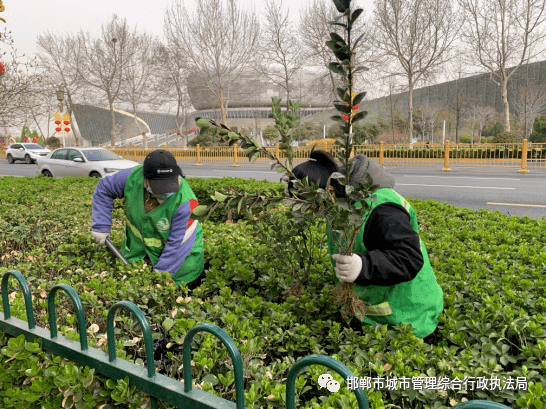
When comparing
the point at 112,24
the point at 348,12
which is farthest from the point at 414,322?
the point at 112,24

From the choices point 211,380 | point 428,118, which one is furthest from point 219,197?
point 428,118

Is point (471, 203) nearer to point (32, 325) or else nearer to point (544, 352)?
point (544, 352)

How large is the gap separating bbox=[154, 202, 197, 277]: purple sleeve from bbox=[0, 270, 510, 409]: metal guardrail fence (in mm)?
1002

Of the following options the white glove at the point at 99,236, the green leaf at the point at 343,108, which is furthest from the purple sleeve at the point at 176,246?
the green leaf at the point at 343,108

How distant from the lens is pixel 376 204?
1929 millimetres

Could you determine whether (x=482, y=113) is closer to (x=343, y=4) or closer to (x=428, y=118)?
(x=428, y=118)

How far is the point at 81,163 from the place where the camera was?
1317cm

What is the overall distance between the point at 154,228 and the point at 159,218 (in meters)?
0.09

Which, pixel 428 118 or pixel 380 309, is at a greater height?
pixel 428 118

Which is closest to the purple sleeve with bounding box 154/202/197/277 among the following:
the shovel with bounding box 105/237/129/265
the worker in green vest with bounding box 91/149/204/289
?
the worker in green vest with bounding box 91/149/204/289

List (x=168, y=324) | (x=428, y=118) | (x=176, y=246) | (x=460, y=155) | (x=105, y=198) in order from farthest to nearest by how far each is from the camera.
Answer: (x=428, y=118) < (x=460, y=155) < (x=105, y=198) < (x=176, y=246) < (x=168, y=324)

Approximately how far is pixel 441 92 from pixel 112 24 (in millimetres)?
29201

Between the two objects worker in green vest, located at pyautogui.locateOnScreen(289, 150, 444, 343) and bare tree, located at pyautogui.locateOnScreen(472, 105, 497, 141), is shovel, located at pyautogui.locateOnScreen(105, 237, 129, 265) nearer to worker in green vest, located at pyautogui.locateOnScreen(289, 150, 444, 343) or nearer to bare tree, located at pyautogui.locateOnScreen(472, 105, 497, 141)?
worker in green vest, located at pyautogui.locateOnScreen(289, 150, 444, 343)

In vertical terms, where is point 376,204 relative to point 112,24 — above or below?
below
